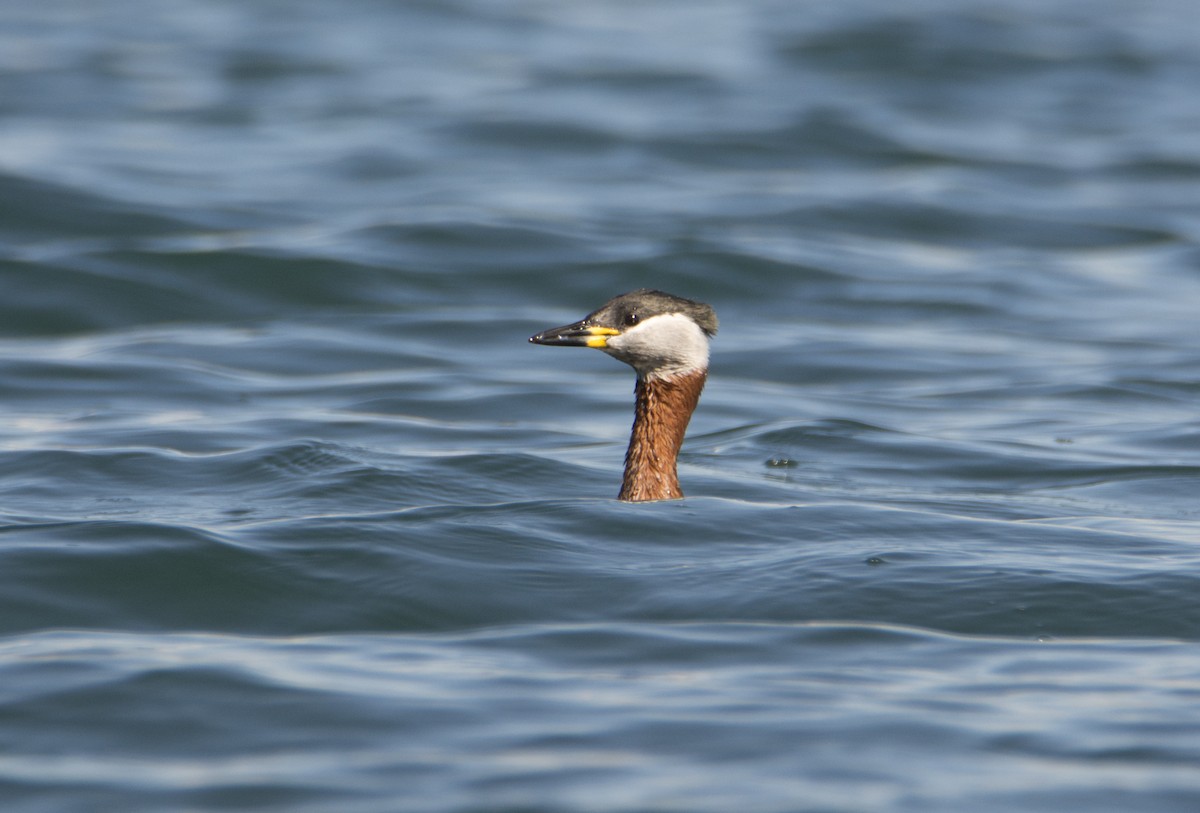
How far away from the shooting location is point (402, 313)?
49.7 feet

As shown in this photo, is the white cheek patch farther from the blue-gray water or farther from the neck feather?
the blue-gray water

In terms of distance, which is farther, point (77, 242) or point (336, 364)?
point (77, 242)

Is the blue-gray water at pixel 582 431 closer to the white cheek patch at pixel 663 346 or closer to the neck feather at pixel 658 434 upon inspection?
the neck feather at pixel 658 434

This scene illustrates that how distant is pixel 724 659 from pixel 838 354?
295 inches

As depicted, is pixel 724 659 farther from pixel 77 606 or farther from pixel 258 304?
pixel 258 304

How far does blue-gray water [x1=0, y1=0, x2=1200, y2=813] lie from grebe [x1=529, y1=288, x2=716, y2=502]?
29 cm

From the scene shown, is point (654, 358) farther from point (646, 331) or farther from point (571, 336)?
point (571, 336)

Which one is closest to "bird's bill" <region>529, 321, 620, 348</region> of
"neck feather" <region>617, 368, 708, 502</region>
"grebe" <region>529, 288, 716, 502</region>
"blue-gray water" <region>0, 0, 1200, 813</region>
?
"grebe" <region>529, 288, 716, 502</region>

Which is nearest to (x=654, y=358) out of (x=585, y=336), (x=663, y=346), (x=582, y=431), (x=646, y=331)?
(x=663, y=346)

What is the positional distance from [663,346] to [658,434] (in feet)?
1.46

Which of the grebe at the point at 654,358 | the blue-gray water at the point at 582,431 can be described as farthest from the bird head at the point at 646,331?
the blue-gray water at the point at 582,431

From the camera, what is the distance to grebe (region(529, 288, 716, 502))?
913cm

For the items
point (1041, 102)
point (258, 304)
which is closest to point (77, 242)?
point (258, 304)

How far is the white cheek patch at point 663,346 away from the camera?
913cm
